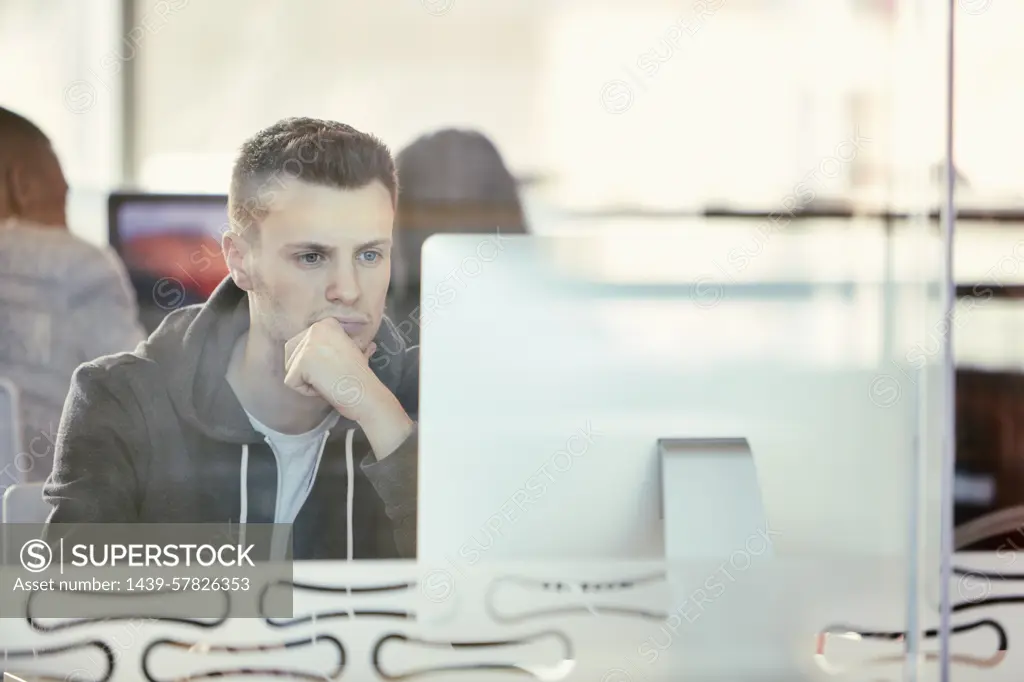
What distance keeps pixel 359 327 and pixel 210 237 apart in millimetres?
271

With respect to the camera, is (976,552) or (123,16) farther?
(976,552)

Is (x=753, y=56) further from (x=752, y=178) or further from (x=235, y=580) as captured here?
(x=235, y=580)

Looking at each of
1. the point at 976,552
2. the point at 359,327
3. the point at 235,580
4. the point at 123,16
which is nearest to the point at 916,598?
the point at 976,552

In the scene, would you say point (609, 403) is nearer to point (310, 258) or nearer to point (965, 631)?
point (310, 258)

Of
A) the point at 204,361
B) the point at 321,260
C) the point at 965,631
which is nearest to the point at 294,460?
the point at 204,361

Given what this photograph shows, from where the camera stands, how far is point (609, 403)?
1.34 meters

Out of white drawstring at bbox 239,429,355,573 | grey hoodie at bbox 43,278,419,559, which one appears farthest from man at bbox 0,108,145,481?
white drawstring at bbox 239,429,355,573

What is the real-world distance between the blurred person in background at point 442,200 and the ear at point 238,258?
0.72ft

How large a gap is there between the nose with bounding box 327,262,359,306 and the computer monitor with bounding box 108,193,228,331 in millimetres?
174

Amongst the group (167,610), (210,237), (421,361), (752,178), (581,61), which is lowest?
(167,610)

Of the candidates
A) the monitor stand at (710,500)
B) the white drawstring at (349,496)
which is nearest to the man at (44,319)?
the white drawstring at (349,496)

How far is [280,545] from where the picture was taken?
1381mm

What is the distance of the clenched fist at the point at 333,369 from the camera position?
133 cm

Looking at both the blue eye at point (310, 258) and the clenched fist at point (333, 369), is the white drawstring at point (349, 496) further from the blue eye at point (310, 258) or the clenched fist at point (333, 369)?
the blue eye at point (310, 258)
